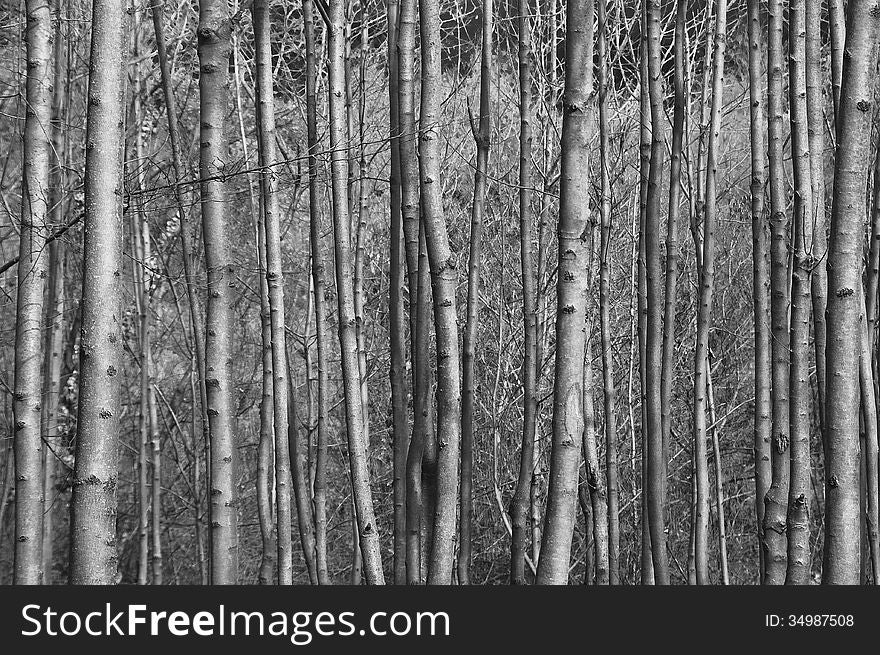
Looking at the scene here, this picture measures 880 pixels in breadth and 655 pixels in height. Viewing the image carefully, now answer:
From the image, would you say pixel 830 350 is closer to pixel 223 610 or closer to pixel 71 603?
pixel 223 610

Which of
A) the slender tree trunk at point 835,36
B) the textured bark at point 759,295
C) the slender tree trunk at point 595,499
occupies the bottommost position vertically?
the slender tree trunk at point 595,499

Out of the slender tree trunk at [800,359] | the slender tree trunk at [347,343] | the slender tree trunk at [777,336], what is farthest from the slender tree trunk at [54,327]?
the slender tree trunk at [800,359]

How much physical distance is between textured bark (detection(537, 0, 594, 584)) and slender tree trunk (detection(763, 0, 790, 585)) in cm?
65

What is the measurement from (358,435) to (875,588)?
132cm

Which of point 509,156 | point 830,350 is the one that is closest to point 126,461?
point 509,156

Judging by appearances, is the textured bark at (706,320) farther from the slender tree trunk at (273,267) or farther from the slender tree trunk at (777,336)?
the slender tree trunk at (273,267)

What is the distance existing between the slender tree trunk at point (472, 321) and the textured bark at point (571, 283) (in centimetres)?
47

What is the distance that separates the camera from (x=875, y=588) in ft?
6.36

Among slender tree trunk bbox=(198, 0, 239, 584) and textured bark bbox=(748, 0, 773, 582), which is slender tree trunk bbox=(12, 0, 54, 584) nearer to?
slender tree trunk bbox=(198, 0, 239, 584)

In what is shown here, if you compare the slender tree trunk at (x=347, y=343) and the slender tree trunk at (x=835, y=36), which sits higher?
the slender tree trunk at (x=835, y=36)

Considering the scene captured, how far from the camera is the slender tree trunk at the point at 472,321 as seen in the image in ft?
7.47

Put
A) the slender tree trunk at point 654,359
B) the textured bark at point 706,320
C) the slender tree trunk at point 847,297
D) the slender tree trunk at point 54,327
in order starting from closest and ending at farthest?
the slender tree trunk at point 847,297
the slender tree trunk at point 654,359
the textured bark at point 706,320
the slender tree trunk at point 54,327

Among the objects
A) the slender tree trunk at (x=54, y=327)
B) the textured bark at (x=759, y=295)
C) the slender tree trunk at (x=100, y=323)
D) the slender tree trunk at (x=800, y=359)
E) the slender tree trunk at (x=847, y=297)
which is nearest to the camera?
the slender tree trunk at (x=100, y=323)

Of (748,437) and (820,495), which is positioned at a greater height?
(748,437)
